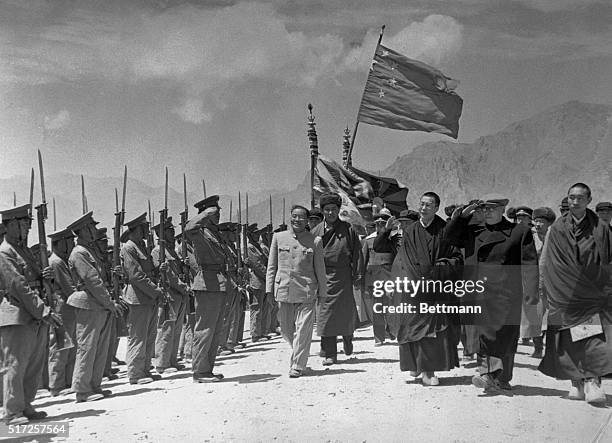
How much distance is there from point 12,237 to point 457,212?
4358mm

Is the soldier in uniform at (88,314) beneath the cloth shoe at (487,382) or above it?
above

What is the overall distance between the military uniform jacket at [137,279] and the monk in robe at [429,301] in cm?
303

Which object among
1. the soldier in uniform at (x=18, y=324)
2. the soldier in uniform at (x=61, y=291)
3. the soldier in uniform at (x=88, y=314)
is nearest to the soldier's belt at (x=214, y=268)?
the soldier in uniform at (x=88, y=314)

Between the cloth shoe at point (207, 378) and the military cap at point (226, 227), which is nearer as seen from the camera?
the cloth shoe at point (207, 378)

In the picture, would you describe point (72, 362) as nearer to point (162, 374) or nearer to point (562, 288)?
point (162, 374)

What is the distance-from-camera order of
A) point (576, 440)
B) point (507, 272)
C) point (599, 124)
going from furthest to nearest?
point (599, 124)
point (507, 272)
point (576, 440)

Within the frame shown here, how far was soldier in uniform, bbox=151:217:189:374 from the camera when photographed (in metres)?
8.68

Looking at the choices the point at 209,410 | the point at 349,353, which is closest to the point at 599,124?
the point at 349,353

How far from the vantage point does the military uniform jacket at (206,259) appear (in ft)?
24.4

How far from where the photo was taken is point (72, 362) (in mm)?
8094

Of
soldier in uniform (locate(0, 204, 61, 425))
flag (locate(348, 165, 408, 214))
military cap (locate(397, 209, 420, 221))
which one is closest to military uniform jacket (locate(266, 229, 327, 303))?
military cap (locate(397, 209, 420, 221))

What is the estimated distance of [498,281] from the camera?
6.41 meters

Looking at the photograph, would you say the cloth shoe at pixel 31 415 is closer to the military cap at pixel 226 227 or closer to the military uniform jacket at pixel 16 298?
the military uniform jacket at pixel 16 298

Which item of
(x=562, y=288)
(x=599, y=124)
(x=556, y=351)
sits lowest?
(x=556, y=351)
